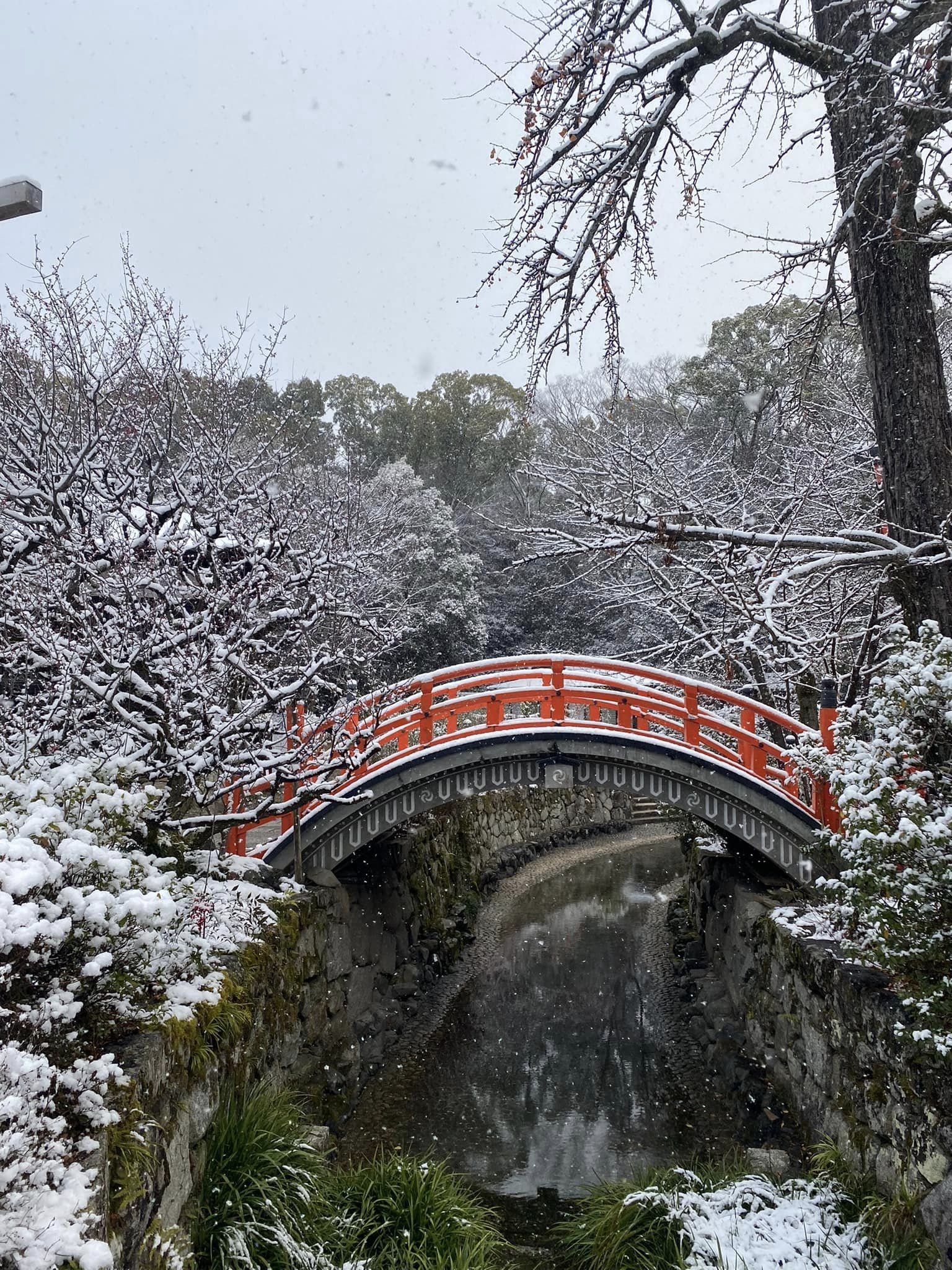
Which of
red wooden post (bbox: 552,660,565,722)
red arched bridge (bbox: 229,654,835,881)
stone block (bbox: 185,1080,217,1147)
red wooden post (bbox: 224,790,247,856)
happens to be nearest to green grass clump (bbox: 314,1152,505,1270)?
stone block (bbox: 185,1080,217,1147)

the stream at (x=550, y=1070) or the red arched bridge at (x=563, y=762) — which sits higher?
the red arched bridge at (x=563, y=762)

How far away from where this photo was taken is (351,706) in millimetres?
7789

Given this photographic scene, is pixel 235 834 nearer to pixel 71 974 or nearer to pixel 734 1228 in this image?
pixel 71 974

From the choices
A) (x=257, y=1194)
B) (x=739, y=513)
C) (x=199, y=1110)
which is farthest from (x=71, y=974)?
(x=739, y=513)

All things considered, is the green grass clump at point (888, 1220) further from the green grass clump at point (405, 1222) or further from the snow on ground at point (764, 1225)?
the green grass clump at point (405, 1222)

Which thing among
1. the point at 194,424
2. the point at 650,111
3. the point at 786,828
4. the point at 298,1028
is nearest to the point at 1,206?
the point at 650,111

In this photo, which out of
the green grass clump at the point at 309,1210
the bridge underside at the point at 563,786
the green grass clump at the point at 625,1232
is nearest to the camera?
the green grass clump at the point at 309,1210

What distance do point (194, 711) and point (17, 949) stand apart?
10.1ft

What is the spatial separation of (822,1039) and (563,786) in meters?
3.24

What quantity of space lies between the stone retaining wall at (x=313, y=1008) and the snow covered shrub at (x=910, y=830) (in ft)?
12.1

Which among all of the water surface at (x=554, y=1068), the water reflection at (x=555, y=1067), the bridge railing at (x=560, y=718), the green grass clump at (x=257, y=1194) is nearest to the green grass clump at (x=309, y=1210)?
the green grass clump at (x=257, y=1194)

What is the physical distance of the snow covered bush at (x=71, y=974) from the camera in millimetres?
2744

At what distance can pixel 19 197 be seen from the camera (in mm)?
4676

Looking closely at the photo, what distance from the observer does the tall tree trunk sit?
5.42m
